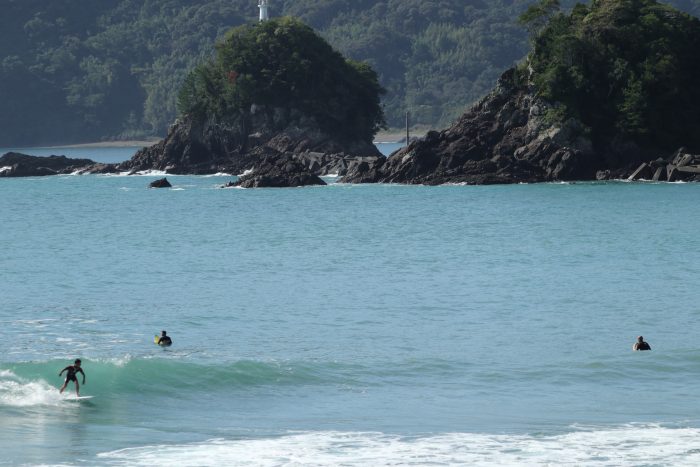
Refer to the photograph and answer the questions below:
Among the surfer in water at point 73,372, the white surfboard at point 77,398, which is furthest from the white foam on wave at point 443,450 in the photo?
the white surfboard at point 77,398

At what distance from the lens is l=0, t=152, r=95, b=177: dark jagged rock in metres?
170

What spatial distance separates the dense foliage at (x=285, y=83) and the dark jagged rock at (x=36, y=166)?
53.7 feet

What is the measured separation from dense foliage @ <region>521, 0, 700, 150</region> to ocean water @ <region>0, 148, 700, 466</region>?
35.2 m

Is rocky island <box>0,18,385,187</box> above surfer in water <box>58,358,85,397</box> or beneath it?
above

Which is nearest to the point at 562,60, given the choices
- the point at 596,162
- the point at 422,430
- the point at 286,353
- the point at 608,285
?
the point at 596,162

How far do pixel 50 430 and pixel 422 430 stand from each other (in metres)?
10.2

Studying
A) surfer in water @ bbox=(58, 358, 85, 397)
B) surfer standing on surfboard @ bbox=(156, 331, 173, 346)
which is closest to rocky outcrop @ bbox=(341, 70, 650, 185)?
surfer standing on surfboard @ bbox=(156, 331, 173, 346)

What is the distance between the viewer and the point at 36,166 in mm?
172875

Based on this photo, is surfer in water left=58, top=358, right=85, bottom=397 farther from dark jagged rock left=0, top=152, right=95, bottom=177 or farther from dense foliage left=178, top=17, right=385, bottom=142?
dark jagged rock left=0, top=152, right=95, bottom=177

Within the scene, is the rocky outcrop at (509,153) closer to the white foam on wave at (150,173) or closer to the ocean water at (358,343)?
the ocean water at (358,343)

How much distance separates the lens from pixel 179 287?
6291 cm

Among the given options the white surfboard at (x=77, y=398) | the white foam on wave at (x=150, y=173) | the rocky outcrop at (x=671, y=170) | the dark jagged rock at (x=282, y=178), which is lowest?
the white surfboard at (x=77, y=398)

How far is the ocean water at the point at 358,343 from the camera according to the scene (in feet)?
115

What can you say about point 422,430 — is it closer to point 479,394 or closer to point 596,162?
point 479,394
